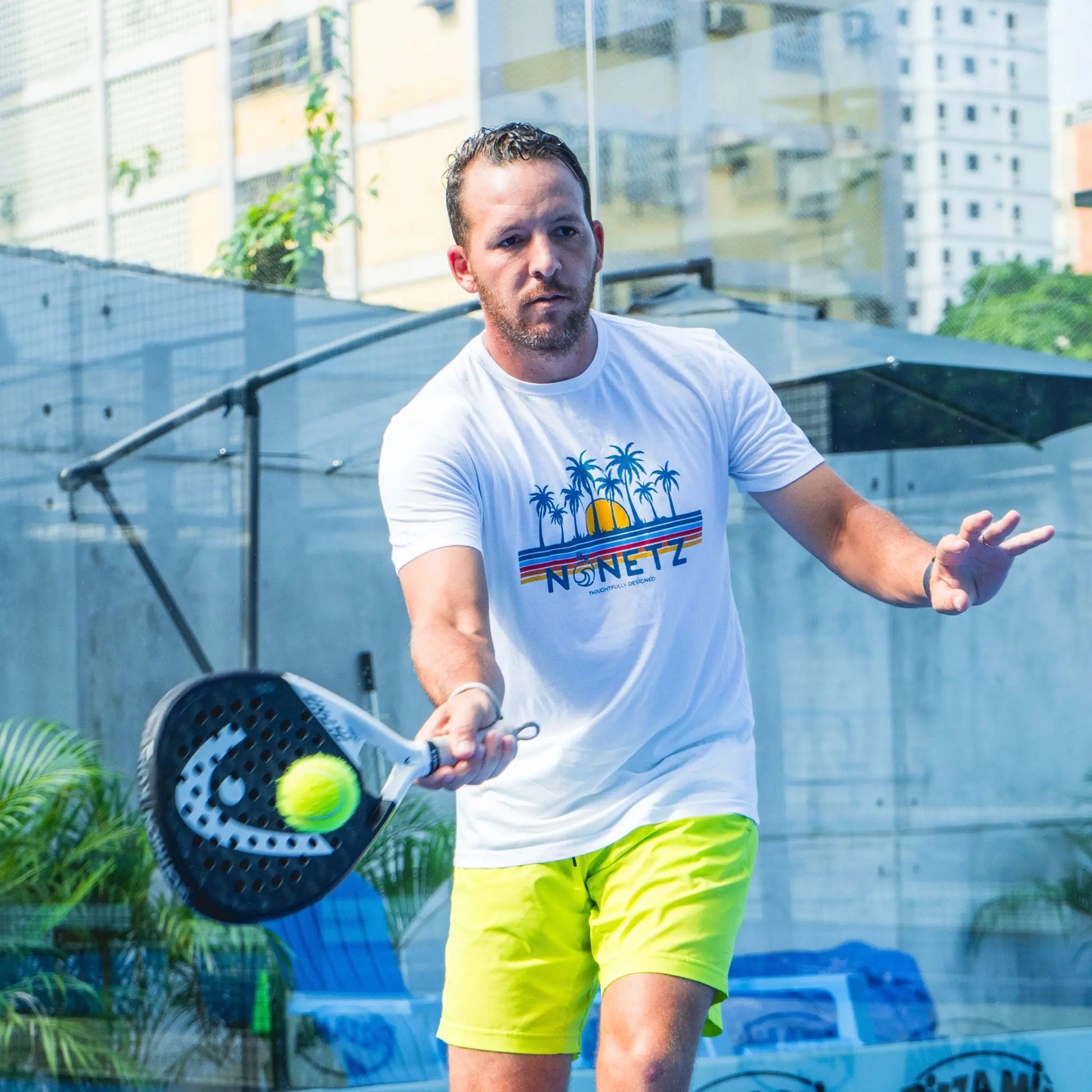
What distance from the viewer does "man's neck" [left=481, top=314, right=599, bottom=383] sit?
214 centimetres

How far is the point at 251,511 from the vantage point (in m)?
4.36

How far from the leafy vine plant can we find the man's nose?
2416mm

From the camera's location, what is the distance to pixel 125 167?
4.39m

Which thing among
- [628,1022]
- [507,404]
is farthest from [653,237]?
[628,1022]

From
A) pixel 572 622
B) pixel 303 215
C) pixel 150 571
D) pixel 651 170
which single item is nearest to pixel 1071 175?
pixel 651 170

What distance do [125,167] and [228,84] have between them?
0.37m

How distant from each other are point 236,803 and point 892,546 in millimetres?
924

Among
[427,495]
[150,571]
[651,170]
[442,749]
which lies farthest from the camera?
[651,170]

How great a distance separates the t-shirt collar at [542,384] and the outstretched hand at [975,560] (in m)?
0.54

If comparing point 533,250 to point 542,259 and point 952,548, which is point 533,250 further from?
point 952,548

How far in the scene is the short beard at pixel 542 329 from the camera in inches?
82.2

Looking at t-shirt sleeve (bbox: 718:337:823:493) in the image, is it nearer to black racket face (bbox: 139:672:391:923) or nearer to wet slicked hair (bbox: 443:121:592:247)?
wet slicked hair (bbox: 443:121:592:247)

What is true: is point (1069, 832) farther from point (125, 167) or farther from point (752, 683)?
point (125, 167)

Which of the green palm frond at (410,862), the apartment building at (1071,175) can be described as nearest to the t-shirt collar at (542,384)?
the green palm frond at (410,862)
